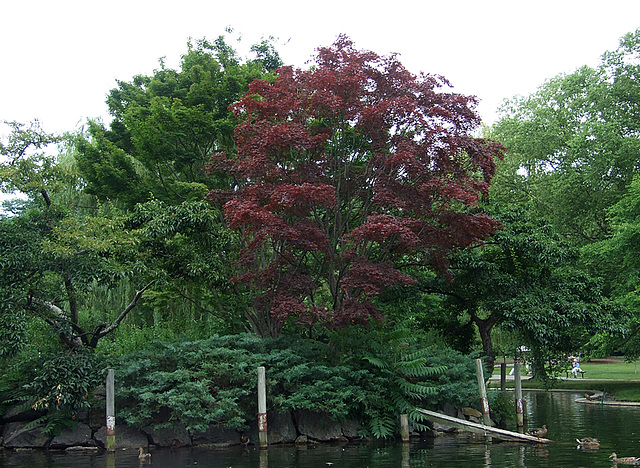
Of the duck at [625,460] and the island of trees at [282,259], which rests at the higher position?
the island of trees at [282,259]

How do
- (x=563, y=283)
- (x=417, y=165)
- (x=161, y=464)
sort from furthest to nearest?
(x=563, y=283)
(x=417, y=165)
(x=161, y=464)

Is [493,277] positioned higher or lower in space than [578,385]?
higher

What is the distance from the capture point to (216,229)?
1930cm

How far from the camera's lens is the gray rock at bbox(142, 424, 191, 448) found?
16859mm

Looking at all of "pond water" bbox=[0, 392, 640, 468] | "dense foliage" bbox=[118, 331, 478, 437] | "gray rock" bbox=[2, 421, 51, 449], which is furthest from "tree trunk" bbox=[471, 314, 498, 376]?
"gray rock" bbox=[2, 421, 51, 449]

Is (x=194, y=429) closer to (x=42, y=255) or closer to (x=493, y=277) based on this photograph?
(x=42, y=255)

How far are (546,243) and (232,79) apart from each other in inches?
478

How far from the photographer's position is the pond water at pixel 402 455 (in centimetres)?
1308

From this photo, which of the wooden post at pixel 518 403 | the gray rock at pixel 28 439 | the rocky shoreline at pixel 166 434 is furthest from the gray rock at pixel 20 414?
the wooden post at pixel 518 403

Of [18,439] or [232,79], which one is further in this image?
[232,79]

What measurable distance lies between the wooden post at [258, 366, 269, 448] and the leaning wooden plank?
14.0 feet

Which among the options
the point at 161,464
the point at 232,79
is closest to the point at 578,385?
the point at 232,79

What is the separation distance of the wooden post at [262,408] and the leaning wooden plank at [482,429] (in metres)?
4.27

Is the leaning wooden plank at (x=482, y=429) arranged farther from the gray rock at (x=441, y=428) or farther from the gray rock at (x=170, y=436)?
the gray rock at (x=170, y=436)
